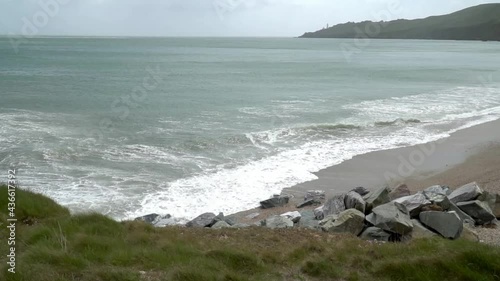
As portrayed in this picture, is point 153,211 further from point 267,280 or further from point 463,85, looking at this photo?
point 463,85

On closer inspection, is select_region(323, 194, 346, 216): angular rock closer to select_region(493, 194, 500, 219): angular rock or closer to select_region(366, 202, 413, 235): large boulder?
select_region(366, 202, 413, 235): large boulder

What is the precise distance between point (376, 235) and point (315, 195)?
6328 mm

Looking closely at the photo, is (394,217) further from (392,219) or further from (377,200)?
(377,200)

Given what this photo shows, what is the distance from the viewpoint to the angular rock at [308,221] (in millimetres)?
10734

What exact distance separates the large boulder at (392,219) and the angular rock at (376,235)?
3.8 inches

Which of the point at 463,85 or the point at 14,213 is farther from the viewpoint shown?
the point at 463,85

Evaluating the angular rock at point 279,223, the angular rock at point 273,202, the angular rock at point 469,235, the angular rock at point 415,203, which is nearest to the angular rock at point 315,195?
the angular rock at point 273,202

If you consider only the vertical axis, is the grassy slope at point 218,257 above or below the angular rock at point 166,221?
above

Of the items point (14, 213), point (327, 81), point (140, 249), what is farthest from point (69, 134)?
point (327, 81)

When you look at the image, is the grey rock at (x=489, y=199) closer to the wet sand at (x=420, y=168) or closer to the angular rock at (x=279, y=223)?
the wet sand at (x=420, y=168)

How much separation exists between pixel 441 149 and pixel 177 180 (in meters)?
12.8

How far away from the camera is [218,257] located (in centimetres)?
708

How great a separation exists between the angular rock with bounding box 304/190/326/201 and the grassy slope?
6.46 metres

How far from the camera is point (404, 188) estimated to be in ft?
44.6
